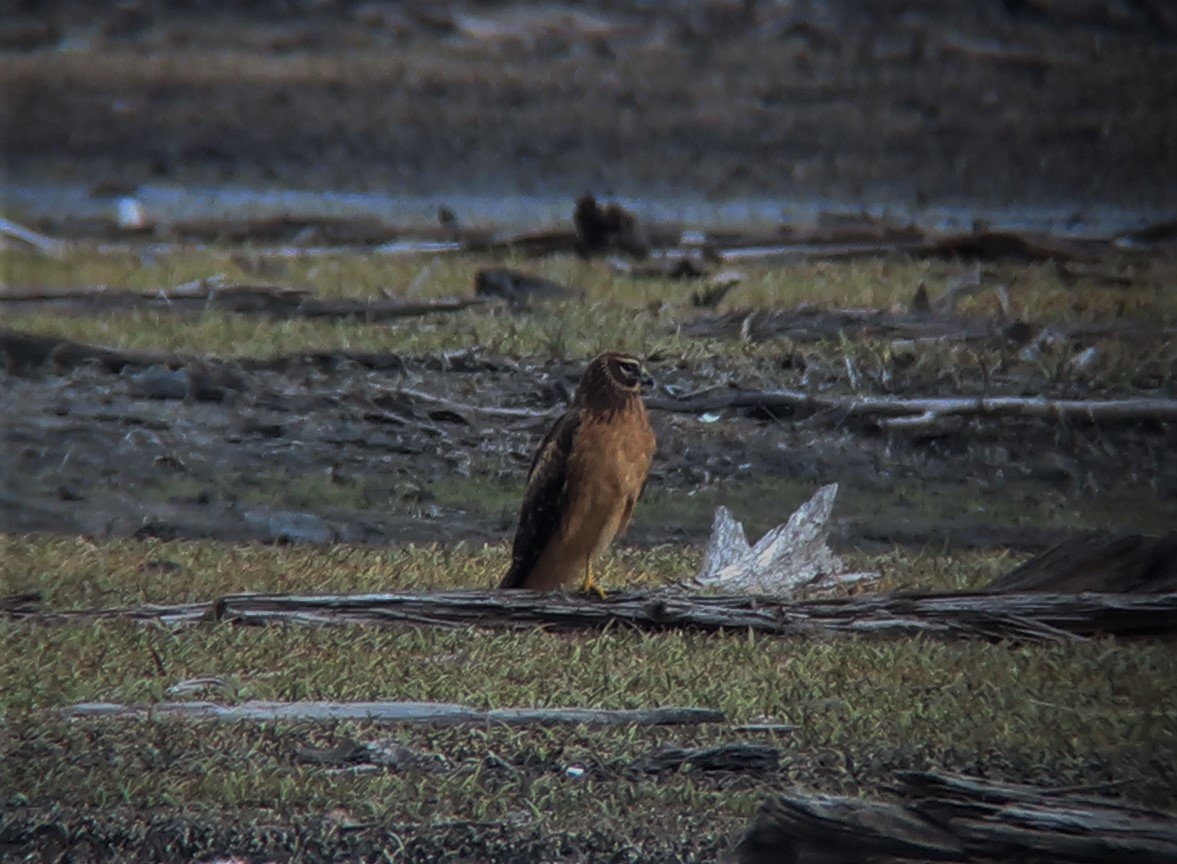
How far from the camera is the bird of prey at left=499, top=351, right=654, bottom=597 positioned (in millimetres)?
4777

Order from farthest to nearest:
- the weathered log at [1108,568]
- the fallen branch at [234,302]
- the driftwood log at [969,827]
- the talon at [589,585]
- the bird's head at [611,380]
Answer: the fallen branch at [234,302]
the bird's head at [611,380]
the talon at [589,585]
the weathered log at [1108,568]
the driftwood log at [969,827]

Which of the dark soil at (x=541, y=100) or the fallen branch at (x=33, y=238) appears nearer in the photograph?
the dark soil at (x=541, y=100)

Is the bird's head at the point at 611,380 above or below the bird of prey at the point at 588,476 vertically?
above

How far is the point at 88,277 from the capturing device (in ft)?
22.5

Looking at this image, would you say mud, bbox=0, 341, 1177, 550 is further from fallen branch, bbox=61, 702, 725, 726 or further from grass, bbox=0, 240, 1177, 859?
fallen branch, bbox=61, 702, 725, 726

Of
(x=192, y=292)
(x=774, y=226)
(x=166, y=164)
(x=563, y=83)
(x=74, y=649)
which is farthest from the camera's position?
(x=166, y=164)

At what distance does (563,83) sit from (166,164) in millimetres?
2075

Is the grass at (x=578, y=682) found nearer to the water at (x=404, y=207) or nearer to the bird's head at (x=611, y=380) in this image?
the bird's head at (x=611, y=380)

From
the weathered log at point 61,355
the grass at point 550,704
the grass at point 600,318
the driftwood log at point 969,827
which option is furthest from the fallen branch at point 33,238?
the driftwood log at point 969,827

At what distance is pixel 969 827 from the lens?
2.63 metres

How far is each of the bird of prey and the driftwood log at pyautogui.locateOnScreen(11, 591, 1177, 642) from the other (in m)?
0.64

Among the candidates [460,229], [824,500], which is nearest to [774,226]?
[460,229]

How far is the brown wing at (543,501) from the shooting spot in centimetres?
474

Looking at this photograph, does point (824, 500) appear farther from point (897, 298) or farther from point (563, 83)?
point (563, 83)
